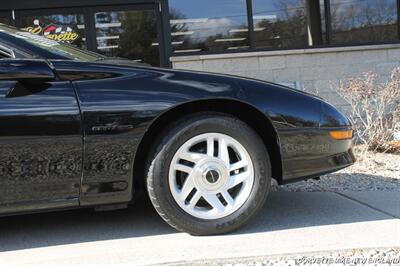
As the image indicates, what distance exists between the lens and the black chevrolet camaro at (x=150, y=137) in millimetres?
3305

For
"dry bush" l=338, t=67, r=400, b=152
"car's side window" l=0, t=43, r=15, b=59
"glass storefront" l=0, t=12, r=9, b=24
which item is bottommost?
"dry bush" l=338, t=67, r=400, b=152

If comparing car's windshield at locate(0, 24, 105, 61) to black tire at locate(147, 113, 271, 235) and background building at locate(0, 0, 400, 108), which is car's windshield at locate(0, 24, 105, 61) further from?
background building at locate(0, 0, 400, 108)

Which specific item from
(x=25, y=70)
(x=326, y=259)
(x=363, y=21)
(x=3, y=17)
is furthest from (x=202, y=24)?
(x=326, y=259)

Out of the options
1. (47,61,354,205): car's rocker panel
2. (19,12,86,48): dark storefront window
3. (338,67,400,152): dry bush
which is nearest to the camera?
(47,61,354,205): car's rocker panel

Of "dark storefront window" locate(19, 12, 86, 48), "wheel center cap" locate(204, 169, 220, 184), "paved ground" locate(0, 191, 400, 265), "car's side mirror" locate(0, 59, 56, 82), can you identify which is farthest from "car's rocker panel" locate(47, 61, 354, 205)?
"dark storefront window" locate(19, 12, 86, 48)

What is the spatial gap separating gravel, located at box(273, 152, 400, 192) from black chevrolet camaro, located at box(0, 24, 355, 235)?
1360mm

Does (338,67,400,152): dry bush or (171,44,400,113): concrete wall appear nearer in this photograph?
(338,67,400,152): dry bush

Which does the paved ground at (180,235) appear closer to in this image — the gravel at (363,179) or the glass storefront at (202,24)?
the gravel at (363,179)

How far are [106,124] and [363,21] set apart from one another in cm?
717

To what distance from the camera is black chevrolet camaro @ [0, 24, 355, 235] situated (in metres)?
3.30

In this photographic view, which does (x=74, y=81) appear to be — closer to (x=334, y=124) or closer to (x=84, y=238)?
(x=84, y=238)

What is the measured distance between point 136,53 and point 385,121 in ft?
13.5

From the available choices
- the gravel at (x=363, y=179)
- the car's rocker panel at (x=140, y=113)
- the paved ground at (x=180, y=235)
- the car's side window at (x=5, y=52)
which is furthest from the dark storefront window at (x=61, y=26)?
the car's rocker panel at (x=140, y=113)

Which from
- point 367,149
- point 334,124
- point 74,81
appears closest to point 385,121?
point 367,149
